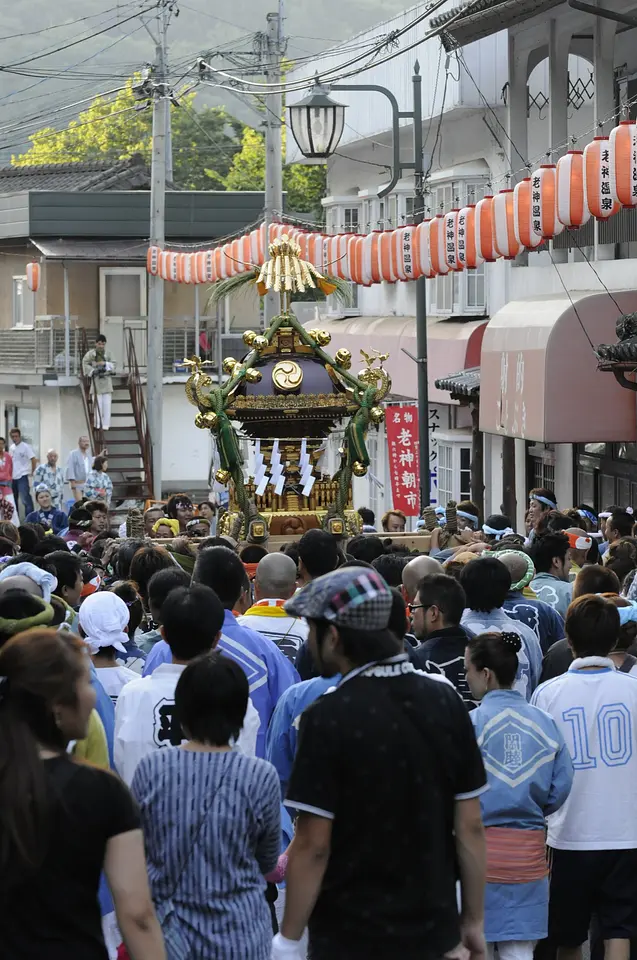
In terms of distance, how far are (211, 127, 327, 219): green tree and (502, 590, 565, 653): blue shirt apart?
45804 mm

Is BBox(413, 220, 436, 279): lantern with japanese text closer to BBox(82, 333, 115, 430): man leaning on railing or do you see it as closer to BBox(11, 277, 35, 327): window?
BBox(82, 333, 115, 430): man leaning on railing

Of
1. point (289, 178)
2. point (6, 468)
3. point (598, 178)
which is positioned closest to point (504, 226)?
point (598, 178)

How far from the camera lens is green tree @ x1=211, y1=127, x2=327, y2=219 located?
60.8 metres

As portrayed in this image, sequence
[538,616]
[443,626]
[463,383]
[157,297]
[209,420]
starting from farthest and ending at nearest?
[157,297] → [463,383] → [209,420] → [538,616] → [443,626]

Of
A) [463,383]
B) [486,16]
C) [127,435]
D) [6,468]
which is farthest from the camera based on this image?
[127,435]

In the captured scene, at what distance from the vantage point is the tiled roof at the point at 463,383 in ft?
79.4

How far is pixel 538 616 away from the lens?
837 cm

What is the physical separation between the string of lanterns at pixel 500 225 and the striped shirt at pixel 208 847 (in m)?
10.0

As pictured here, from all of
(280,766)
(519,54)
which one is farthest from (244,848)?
(519,54)

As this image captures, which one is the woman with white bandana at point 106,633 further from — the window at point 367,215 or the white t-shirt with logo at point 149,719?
the window at point 367,215

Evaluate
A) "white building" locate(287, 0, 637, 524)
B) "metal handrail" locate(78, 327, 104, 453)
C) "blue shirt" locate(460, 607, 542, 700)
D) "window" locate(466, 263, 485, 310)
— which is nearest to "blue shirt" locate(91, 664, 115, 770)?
"blue shirt" locate(460, 607, 542, 700)

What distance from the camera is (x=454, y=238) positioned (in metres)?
18.2

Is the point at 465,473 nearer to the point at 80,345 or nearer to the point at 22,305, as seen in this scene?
the point at 80,345

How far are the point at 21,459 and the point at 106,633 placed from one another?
70.9 ft
